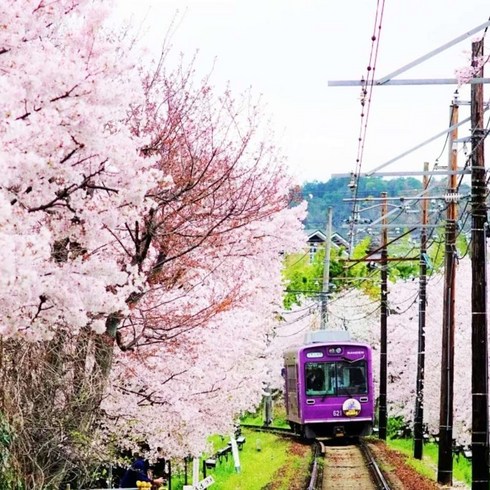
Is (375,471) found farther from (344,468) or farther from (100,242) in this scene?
(100,242)

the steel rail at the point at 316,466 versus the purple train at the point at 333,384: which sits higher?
the purple train at the point at 333,384

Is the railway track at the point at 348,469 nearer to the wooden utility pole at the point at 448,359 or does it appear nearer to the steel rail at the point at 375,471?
the steel rail at the point at 375,471

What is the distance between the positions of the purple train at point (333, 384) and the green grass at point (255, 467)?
1.34m

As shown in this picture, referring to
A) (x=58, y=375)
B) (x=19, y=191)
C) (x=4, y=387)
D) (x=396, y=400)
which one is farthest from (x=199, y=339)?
(x=396, y=400)

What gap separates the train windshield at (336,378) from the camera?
2816 cm

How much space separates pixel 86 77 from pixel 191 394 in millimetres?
8876

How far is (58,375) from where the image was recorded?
11.0m

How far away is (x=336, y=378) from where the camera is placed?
28.3 meters

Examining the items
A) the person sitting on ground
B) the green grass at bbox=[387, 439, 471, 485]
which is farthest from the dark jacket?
the green grass at bbox=[387, 439, 471, 485]

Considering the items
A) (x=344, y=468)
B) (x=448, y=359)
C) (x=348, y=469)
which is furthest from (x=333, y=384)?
(x=448, y=359)

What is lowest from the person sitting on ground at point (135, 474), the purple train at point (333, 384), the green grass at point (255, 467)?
the green grass at point (255, 467)

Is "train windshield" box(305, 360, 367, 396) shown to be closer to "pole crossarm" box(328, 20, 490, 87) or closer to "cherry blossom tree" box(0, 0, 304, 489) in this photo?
"cherry blossom tree" box(0, 0, 304, 489)

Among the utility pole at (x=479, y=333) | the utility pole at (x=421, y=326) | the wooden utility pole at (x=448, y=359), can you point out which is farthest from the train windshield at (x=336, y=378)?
the utility pole at (x=479, y=333)

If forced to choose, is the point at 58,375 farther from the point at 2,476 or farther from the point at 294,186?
the point at 294,186
